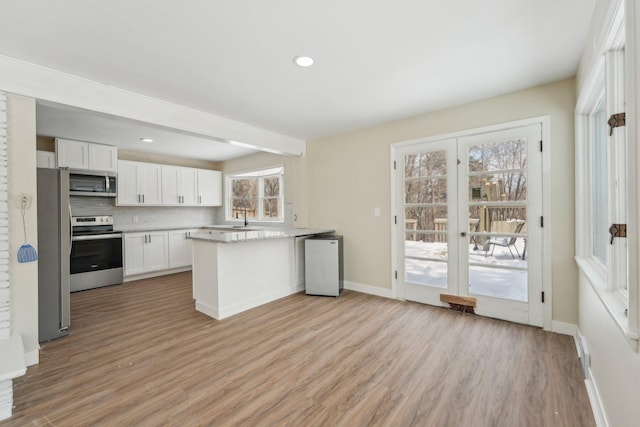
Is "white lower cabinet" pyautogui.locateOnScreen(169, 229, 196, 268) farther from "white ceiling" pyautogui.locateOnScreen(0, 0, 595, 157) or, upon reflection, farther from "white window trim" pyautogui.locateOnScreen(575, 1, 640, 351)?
"white window trim" pyautogui.locateOnScreen(575, 1, 640, 351)

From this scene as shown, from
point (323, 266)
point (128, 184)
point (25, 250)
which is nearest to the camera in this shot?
point (25, 250)

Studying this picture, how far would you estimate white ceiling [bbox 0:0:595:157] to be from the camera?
173 centimetres

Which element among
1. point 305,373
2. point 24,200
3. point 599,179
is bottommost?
point 305,373

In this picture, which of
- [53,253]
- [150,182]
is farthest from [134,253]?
[53,253]

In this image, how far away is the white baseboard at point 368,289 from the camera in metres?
3.93

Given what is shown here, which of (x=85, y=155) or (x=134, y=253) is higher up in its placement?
(x=85, y=155)

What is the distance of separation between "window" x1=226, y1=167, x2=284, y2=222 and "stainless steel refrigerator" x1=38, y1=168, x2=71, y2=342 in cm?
339

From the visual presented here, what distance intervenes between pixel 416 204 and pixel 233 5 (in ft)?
9.43

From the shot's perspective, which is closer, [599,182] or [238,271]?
[599,182]

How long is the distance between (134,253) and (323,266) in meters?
3.52

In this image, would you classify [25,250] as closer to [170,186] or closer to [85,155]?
[85,155]

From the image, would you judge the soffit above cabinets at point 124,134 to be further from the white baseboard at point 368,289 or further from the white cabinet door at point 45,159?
the white baseboard at point 368,289

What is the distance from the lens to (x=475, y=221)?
3217mm

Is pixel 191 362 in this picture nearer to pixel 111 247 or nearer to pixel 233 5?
pixel 233 5
